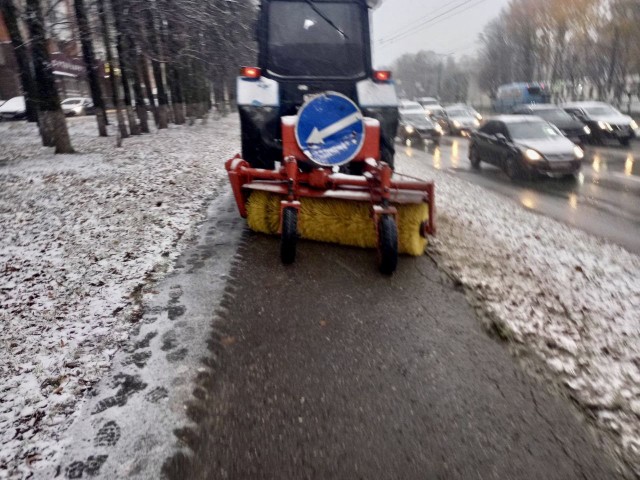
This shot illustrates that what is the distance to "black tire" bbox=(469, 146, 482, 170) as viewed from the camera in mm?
14769

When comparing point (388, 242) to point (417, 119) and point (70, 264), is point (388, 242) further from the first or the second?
point (417, 119)

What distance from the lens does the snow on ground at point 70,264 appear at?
2857 millimetres

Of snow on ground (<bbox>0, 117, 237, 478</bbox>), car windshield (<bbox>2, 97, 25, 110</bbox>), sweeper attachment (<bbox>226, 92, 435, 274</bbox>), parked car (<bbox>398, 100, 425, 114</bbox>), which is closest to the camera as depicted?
snow on ground (<bbox>0, 117, 237, 478</bbox>)

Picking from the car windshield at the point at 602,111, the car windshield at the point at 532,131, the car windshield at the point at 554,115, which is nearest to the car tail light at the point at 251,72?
the car windshield at the point at 532,131

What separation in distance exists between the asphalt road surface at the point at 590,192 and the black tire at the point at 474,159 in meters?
0.28

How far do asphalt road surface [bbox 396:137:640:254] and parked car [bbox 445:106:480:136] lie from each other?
28.4ft

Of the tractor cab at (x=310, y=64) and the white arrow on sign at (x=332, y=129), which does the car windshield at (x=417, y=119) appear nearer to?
the tractor cab at (x=310, y=64)

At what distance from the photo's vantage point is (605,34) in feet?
115

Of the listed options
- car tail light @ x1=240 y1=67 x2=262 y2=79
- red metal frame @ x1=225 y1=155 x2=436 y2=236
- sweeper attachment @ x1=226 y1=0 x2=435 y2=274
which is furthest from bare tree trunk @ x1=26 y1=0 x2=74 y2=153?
red metal frame @ x1=225 y1=155 x2=436 y2=236

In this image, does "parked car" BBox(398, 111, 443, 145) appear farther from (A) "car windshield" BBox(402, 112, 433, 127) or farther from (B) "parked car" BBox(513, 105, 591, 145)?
(B) "parked car" BBox(513, 105, 591, 145)

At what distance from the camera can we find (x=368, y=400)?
2891mm

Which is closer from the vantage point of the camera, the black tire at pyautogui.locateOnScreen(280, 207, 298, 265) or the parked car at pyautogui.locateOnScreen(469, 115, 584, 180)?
the black tire at pyautogui.locateOnScreen(280, 207, 298, 265)

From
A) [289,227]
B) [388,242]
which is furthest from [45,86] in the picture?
[388,242]

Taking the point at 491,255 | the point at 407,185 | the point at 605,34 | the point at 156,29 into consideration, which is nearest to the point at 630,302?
the point at 491,255
